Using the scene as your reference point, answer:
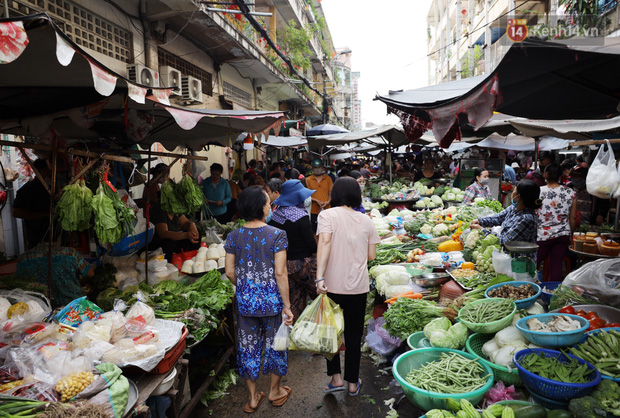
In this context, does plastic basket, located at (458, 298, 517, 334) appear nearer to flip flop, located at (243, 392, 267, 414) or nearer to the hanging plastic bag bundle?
the hanging plastic bag bundle

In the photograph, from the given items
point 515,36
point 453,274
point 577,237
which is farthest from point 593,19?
point 453,274

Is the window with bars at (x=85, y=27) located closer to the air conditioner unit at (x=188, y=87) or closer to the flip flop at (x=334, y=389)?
the air conditioner unit at (x=188, y=87)

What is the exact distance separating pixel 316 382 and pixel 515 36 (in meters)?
14.8

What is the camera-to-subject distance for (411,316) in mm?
4082

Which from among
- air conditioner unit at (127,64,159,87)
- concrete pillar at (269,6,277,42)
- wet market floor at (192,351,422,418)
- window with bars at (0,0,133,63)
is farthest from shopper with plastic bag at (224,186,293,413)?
concrete pillar at (269,6,277,42)

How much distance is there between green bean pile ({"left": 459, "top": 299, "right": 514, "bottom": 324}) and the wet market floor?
1006 mm

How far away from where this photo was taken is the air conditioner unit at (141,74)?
8473 millimetres

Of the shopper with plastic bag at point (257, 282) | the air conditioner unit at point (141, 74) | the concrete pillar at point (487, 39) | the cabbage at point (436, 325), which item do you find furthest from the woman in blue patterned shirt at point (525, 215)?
the concrete pillar at point (487, 39)

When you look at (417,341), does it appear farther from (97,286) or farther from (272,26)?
(272,26)

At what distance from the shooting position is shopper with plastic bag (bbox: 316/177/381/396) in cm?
372

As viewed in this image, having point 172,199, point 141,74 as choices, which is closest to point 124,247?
point 172,199

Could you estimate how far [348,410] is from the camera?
373 centimetres

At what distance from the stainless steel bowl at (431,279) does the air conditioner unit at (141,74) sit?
6.84 m

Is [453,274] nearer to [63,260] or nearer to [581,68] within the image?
[581,68]
